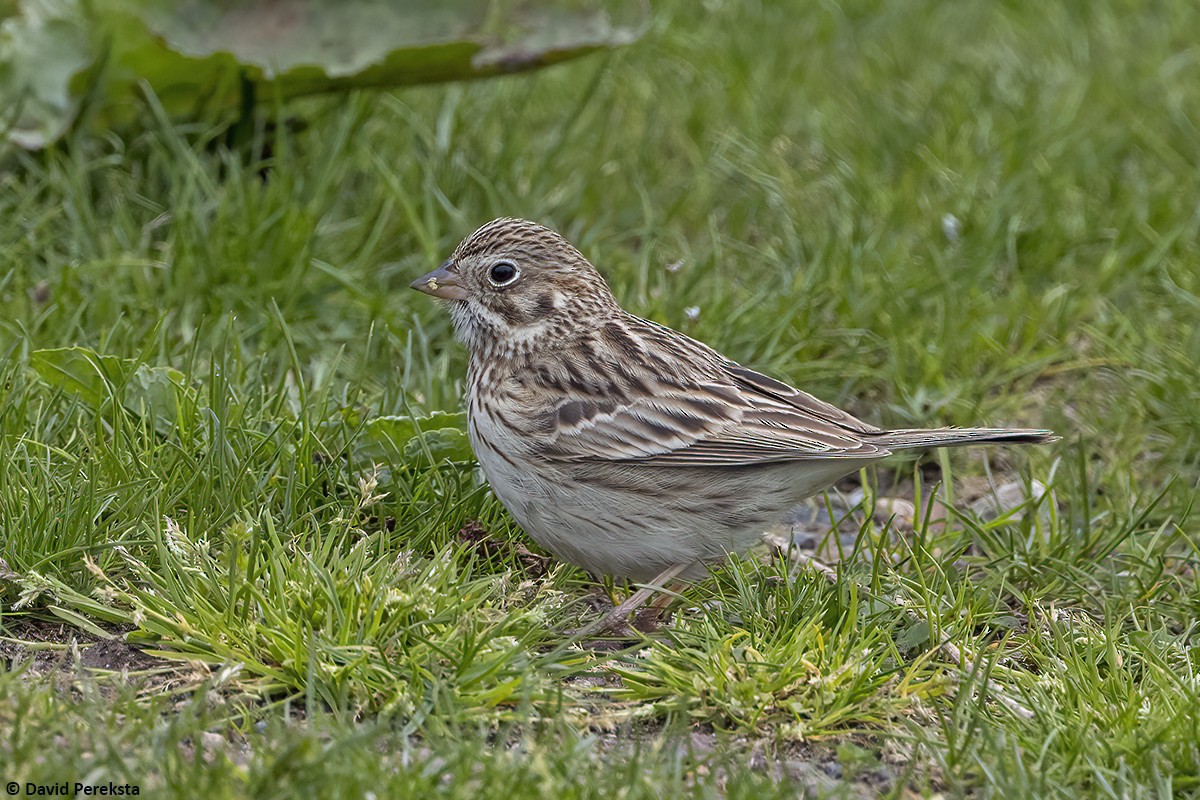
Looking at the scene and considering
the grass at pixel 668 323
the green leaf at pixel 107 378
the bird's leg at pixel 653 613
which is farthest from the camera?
the green leaf at pixel 107 378

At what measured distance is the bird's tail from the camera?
491 centimetres

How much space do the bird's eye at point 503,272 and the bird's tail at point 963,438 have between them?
1442mm

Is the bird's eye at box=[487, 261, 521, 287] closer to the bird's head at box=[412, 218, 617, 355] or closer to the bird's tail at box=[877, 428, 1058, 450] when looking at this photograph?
the bird's head at box=[412, 218, 617, 355]

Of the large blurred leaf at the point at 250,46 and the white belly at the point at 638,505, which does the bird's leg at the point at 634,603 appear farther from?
the large blurred leaf at the point at 250,46

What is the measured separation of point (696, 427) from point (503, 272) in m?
1.01

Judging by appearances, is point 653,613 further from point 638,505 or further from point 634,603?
point 638,505

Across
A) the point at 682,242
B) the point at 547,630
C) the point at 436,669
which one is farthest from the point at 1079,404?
the point at 436,669

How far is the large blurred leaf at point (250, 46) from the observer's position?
7.05 metres

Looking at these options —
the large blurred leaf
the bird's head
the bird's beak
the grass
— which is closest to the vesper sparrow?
the bird's head

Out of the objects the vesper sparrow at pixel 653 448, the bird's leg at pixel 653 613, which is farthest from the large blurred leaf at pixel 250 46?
the bird's leg at pixel 653 613

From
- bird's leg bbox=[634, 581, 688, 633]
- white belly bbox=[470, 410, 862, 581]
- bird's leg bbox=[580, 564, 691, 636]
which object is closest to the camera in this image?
bird's leg bbox=[580, 564, 691, 636]

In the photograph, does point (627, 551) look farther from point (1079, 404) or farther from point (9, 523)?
point (1079, 404)

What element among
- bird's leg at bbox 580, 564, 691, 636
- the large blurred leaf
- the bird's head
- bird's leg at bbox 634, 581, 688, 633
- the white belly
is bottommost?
bird's leg at bbox 634, 581, 688, 633

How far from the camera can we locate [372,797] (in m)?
3.74
